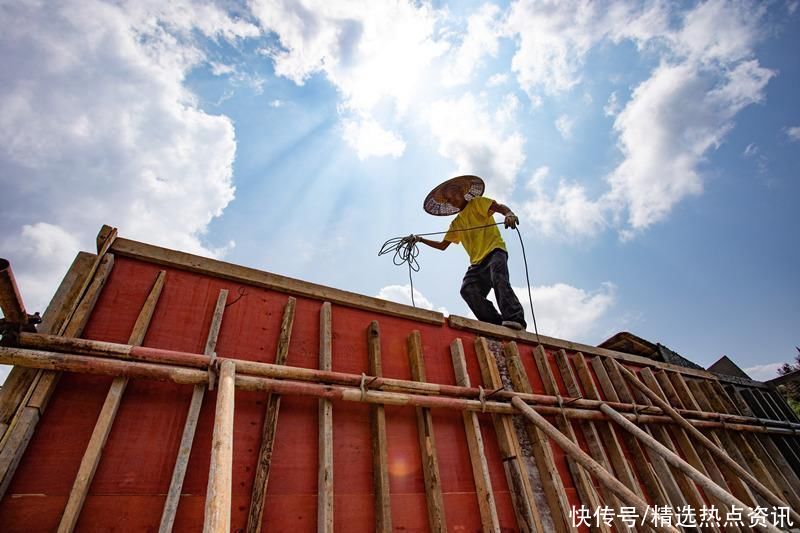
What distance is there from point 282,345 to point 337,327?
576 millimetres

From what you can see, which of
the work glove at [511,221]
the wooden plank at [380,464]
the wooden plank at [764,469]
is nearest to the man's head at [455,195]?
the work glove at [511,221]

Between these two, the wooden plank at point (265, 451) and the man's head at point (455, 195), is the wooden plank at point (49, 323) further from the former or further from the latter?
the man's head at point (455, 195)

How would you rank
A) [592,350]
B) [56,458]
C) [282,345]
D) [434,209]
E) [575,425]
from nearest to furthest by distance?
1. [56,458]
2. [282,345]
3. [575,425]
4. [592,350]
5. [434,209]

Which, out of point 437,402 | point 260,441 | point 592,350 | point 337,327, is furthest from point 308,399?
point 592,350

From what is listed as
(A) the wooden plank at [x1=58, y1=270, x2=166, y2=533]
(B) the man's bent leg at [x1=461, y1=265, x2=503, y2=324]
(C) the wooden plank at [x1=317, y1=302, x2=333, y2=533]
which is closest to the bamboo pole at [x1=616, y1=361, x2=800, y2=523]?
(B) the man's bent leg at [x1=461, y1=265, x2=503, y2=324]

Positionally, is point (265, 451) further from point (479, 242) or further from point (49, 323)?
point (479, 242)

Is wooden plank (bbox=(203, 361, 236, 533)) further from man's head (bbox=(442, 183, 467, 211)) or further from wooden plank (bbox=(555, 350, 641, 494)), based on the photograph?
man's head (bbox=(442, 183, 467, 211))

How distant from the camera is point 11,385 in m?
1.96

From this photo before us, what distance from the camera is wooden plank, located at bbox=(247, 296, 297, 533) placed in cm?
206

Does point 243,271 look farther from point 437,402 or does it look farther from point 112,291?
point 437,402

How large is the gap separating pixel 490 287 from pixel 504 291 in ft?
1.68

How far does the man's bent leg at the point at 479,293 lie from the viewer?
17.6 ft

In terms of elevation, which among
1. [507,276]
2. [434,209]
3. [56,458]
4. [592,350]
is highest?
[434,209]

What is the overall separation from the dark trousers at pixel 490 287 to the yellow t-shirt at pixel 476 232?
14 centimetres
